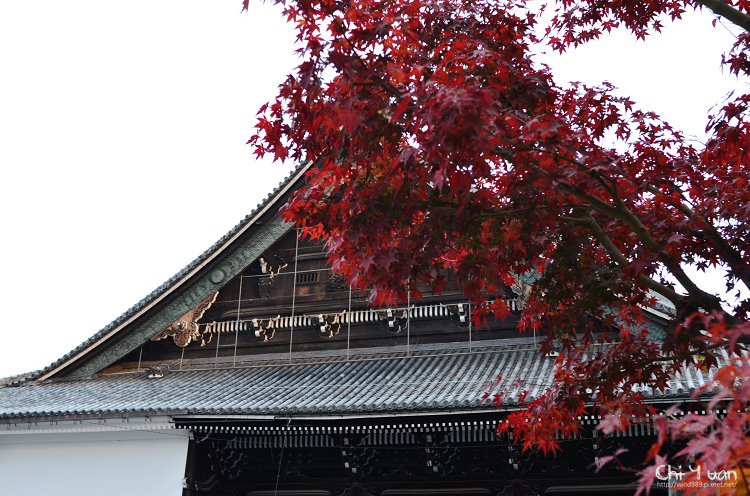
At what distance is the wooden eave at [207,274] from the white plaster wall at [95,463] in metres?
2.18

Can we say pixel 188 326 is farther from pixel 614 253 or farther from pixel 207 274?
pixel 614 253

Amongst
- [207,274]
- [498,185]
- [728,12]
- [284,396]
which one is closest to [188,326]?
[207,274]

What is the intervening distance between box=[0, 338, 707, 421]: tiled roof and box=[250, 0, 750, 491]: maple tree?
268cm

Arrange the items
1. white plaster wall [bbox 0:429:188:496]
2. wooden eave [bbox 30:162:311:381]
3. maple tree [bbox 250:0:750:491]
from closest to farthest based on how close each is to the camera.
Result: maple tree [bbox 250:0:750:491]
white plaster wall [bbox 0:429:188:496]
wooden eave [bbox 30:162:311:381]

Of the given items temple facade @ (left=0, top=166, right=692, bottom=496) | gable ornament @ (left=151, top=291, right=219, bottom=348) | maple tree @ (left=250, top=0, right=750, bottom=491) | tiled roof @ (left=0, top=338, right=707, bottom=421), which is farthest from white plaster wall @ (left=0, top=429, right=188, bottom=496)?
maple tree @ (left=250, top=0, right=750, bottom=491)

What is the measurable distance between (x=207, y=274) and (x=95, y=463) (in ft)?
11.4

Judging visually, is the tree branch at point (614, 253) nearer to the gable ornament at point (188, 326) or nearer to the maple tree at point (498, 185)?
the maple tree at point (498, 185)

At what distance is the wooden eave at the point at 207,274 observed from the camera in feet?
37.2

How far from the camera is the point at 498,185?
16.9 ft

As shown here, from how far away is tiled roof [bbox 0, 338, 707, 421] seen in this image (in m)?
8.02

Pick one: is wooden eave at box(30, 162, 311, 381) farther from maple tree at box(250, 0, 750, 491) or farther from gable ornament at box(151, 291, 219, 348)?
maple tree at box(250, 0, 750, 491)

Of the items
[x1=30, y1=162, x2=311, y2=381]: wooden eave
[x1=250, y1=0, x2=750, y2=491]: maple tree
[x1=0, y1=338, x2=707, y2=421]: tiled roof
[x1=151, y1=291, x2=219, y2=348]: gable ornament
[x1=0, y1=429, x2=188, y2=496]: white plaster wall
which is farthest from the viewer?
[x1=151, y1=291, x2=219, y2=348]: gable ornament

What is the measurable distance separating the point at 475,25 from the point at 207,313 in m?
8.25

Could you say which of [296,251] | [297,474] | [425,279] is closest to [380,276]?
[425,279]
